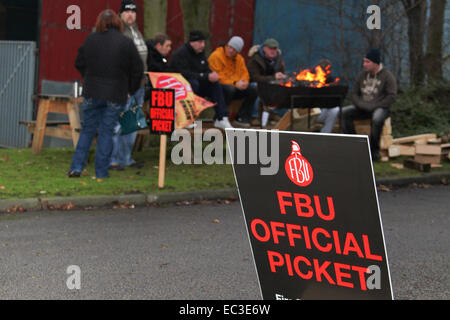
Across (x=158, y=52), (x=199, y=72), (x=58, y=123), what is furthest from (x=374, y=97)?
(x=58, y=123)

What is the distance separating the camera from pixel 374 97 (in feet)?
42.4

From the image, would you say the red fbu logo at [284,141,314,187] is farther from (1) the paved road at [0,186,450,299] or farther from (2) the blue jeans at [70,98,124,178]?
(2) the blue jeans at [70,98,124,178]

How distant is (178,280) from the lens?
5.57 metres

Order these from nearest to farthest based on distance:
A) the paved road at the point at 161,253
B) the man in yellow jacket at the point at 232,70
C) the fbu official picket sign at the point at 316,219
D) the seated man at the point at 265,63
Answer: the fbu official picket sign at the point at 316,219
the paved road at the point at 161,253
the man in yellow jacket at the point at 232,70
the seated man at the point at 265,63

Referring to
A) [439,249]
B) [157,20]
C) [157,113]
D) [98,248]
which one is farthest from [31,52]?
[439,249]

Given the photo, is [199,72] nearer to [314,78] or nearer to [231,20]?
[314,78]

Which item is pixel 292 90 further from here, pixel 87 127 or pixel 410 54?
pixel 410 54

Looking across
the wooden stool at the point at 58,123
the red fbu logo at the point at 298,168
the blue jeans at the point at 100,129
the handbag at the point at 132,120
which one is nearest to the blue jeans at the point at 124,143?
the handbag at the point at 132,120

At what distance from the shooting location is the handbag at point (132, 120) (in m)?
10.5

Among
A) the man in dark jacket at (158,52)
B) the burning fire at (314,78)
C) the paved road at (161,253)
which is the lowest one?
the paved road at (161,253)

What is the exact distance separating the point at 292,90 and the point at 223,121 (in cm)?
117

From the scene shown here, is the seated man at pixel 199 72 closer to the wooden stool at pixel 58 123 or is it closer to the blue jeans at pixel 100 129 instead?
the wooden stool at pixel 58 123

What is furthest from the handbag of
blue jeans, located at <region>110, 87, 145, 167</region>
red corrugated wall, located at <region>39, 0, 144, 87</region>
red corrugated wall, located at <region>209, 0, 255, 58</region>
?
red corrugated wall, located at <region>209, 0, 255, 58</region>

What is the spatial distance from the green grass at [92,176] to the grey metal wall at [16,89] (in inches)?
126
